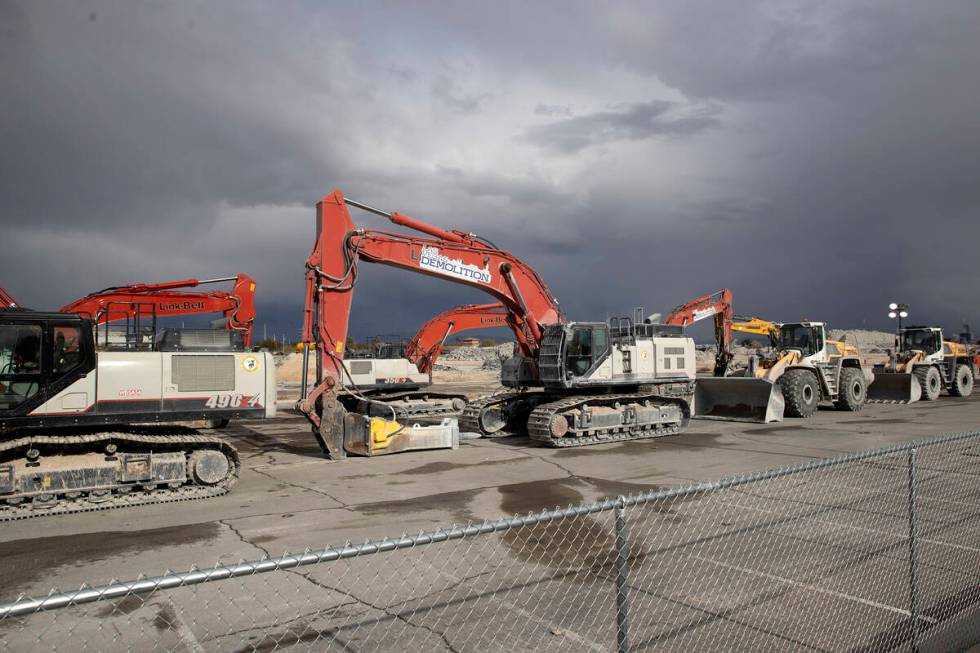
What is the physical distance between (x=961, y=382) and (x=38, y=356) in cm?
3196

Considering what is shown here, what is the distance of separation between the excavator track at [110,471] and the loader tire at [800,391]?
16.0 meters

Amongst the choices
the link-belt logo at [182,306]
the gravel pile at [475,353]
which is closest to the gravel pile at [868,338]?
the gravel pile at [475,353]

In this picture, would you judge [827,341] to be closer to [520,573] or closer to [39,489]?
[520,573]

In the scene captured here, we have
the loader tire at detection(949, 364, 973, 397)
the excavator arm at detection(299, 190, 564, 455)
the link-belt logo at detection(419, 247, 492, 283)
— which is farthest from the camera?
the loader tire at detection(949, 364, 973, 397)

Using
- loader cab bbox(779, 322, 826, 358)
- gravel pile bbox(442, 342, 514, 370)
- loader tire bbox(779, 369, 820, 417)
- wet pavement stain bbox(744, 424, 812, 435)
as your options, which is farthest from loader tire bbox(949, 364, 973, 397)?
gravel pile bbox(442, 342, 514, 370)

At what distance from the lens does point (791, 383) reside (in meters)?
20.5

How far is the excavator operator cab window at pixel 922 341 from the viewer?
27.4m

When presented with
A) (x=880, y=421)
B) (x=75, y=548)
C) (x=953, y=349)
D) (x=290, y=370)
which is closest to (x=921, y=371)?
(x=953, y=349)

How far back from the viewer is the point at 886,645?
15.7 feet

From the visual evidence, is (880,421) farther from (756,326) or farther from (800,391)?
(756,326)

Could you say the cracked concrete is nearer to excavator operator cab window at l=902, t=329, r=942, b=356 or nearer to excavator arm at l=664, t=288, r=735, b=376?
excavator arm at l=664, t=288, r=735, b=376

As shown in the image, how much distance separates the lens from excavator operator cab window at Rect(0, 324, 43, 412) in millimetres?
9688

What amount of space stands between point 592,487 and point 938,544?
4.77 meters

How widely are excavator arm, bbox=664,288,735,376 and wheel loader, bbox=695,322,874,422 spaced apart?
1710mm
